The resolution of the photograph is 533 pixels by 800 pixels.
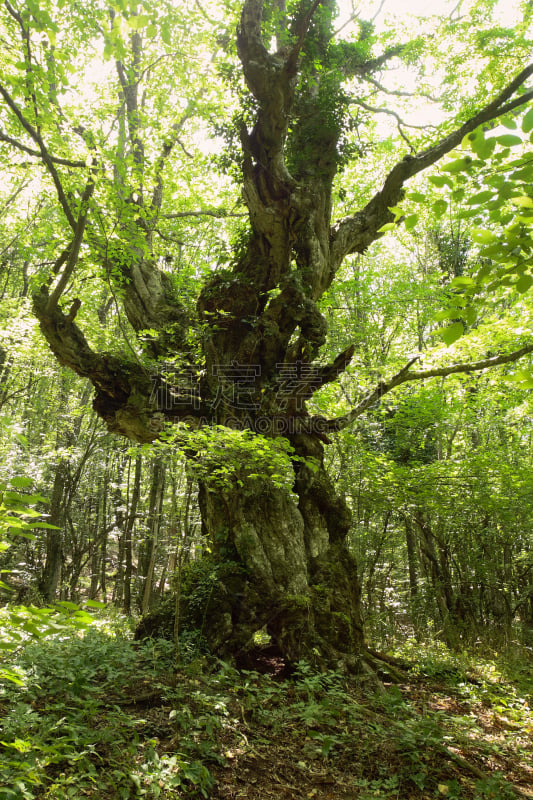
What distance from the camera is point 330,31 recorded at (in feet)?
25.6

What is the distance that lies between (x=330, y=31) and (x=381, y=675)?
33.1 ft

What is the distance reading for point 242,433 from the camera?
433 centimetres

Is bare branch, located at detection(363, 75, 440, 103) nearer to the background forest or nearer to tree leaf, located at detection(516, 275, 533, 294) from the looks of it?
the background forest

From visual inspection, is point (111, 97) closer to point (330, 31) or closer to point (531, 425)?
point (330, 31)

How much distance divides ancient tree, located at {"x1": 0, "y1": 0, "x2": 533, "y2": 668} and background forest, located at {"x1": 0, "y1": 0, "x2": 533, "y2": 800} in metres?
0.09

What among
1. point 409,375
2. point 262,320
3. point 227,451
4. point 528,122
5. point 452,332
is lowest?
point 227,451

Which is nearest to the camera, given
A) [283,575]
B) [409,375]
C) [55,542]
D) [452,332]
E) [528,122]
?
[528,122]

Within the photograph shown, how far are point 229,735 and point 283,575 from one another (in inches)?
78.2

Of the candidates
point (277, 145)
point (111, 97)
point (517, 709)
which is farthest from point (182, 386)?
point (111, 97)

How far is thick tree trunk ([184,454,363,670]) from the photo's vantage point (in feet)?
15.9

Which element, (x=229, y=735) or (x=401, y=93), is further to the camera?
(x=401, y=93)

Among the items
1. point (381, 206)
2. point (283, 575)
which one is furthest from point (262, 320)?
point (283, 575)

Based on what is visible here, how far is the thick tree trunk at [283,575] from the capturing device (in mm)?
4852

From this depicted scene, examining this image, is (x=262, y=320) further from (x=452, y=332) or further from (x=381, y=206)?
(x=452, y=332)
